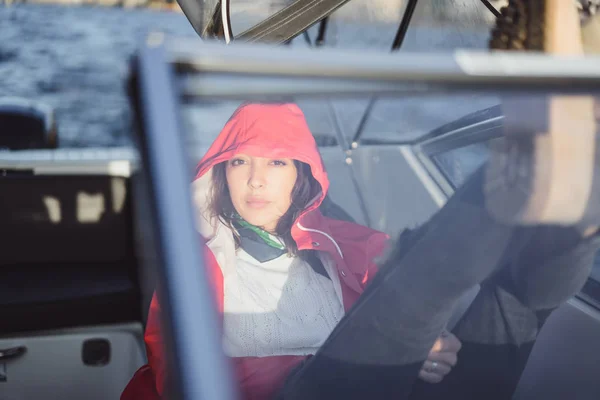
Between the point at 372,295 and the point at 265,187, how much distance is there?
392 mm

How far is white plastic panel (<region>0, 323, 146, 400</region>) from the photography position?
1.95 m

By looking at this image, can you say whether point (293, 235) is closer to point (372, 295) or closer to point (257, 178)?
point (257, 178)

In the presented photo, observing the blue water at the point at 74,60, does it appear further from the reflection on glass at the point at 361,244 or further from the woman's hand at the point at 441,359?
the woman's hand at the point at 441,359

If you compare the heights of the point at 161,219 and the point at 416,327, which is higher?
the point at 161,219

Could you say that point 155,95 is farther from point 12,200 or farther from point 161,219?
point 12,200

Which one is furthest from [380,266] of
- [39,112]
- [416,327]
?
[39,112]

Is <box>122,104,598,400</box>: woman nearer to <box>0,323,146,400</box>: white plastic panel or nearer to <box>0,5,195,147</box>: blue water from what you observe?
<box>0,323,146,400</box>: white plastic panel

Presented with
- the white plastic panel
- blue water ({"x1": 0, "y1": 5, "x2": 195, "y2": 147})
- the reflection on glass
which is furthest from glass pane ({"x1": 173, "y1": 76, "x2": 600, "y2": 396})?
blue water ({"x1": 0, "y1": 5, "x2": 195, "y2": 147})

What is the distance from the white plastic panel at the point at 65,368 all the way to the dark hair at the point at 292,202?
102 cm

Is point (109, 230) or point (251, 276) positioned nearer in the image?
point (251, 276)

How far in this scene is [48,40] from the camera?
45.9 feet

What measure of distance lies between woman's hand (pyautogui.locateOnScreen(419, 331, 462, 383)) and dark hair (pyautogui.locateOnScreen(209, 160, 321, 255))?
0.33m

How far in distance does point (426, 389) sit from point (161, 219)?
1.52 ft

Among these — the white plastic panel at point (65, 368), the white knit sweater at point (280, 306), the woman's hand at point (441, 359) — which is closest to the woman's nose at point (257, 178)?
the white knit sweater at point (280, 306)
